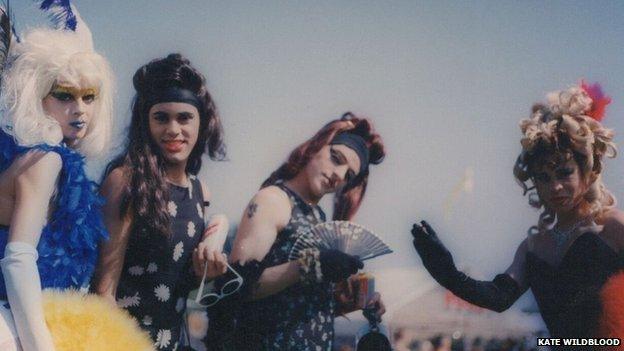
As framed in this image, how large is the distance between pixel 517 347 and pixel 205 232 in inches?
59.0

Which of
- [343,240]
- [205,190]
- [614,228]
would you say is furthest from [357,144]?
[614,228]

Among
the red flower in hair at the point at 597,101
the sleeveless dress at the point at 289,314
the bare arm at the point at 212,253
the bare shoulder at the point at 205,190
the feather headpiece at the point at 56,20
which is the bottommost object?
the sleeveless dress at the point at 289,314

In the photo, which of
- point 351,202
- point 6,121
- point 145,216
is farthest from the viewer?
point 351,202

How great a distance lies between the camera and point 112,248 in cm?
323

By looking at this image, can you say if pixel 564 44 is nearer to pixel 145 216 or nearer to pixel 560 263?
pixel 560 263

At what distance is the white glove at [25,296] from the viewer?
267cm

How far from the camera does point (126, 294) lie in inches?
128

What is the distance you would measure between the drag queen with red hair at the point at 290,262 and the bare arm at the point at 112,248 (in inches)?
17.3

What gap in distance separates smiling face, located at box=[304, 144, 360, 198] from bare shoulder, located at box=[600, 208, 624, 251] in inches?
45.9

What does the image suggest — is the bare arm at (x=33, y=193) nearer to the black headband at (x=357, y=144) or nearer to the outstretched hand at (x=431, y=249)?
the black headband at (x=357, y=144)

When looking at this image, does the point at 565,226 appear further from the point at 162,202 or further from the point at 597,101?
the point at 162,202

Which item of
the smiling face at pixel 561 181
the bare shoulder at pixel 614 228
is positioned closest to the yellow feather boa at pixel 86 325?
the smiling face at pixel 561 181

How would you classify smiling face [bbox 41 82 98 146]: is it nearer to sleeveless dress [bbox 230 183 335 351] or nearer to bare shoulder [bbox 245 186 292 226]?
bare shoulder [bbox 245 186 292 226]

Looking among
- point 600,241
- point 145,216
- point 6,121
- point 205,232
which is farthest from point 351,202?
point 6,121
